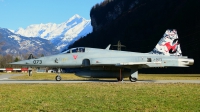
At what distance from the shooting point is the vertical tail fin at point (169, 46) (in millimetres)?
26108

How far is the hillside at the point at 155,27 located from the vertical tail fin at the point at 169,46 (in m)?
51.9

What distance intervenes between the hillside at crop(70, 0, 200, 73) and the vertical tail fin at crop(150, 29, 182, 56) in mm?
51851

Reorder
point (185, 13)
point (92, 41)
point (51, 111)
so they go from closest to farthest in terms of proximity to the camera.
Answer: point (51, 111), point (185, 13), point (92, 41)

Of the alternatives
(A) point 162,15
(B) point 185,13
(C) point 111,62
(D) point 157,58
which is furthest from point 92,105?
(A) point 162,15

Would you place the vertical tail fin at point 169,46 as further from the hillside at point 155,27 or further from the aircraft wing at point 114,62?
the hillside at point 155,27

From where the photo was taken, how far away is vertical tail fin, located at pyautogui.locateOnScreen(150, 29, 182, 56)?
26.1 meters

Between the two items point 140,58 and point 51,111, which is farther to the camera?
point 140,58

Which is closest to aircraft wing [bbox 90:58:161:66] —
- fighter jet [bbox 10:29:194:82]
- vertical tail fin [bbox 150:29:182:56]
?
fighter jet [bbox 10:29:194:82]

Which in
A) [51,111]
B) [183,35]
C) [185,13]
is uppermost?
[185,13]

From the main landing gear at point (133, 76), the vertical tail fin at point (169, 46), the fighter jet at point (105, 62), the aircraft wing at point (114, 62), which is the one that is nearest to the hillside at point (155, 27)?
the vertical tail fin at point (169, 46)

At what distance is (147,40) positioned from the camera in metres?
119

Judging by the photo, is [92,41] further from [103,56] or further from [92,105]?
[92,105]

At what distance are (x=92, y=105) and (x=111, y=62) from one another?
43.5ft

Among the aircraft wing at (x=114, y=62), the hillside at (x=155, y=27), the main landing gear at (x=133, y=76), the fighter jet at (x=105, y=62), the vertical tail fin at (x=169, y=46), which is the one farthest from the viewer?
the hillside at (x=155, y=27)
